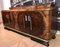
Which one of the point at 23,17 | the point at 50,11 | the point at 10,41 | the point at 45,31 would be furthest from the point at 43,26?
the point at 10,41

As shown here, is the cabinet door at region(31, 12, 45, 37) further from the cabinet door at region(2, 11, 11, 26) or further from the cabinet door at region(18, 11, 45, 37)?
the cabinet door at region(2, 11, 11, 26)

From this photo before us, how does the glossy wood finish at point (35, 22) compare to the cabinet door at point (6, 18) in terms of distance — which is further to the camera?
the cabinet door at point (6, 18)

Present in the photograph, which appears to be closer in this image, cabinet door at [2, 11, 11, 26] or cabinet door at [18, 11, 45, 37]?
cabinet door at [18, 11, 45, 37]

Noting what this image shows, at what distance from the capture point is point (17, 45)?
1102 mm

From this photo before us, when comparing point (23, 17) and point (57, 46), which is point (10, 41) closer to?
point (23, 17)

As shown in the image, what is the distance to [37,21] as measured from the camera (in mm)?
1042

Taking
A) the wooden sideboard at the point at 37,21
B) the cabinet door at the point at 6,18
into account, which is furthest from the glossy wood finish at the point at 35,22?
the cabinet door at the point at 6,18

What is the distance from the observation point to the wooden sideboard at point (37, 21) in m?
0.98

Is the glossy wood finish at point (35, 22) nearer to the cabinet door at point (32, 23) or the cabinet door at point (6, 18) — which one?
the cabinet door at point (32, 23)

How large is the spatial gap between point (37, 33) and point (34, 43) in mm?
118

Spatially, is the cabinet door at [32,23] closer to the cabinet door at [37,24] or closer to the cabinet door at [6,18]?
the cabinet door at [37,24]

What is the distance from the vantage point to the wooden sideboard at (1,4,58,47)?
38.6 inches

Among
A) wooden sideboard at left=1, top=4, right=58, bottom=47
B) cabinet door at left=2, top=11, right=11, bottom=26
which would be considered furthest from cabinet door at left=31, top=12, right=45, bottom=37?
cabinet door at left=2, top=11, right=11, bottom=26

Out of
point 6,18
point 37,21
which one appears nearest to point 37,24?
point 37,21
